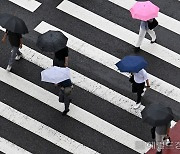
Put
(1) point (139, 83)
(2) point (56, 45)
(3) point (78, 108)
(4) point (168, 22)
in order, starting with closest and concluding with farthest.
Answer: (2) point (56, 45) < (1) point (139, 83) < (3) point (78, 108) < (4) point (168, 22)

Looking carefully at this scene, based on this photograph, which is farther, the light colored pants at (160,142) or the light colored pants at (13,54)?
the light colored pants at (13,54)

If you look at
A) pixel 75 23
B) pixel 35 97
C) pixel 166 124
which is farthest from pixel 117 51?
pixel 166 124

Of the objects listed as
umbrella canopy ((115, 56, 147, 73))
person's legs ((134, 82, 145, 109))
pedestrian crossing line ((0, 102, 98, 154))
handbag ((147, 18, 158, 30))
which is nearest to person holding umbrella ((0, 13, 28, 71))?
pedestrian crossing line ((0, 102, 98, 154))

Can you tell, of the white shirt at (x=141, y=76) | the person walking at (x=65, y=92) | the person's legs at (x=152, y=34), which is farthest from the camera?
the person's legs at (x=152, y=34)

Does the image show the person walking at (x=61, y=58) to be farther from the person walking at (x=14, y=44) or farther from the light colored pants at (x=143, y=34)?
the light colored pants at (x=143, y=34)

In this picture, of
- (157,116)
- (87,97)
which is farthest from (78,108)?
(157,116)

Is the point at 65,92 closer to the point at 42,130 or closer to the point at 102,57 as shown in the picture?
the point at 42,130

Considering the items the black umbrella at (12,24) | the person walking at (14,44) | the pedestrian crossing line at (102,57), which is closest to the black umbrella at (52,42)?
the black umbrella at (12,24)

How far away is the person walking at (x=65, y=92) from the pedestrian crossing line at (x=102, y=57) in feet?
5.15

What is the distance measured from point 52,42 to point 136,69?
80.4 inches

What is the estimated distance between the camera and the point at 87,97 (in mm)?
14367

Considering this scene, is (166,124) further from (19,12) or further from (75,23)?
(19,12)

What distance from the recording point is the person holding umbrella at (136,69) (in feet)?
41.3

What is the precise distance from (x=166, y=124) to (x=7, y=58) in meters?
5.28
